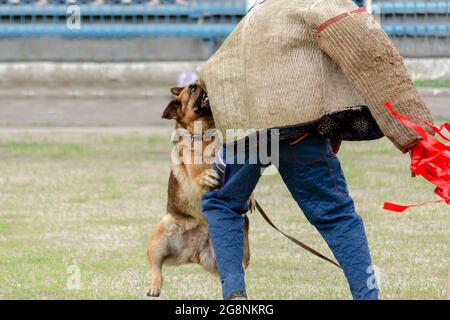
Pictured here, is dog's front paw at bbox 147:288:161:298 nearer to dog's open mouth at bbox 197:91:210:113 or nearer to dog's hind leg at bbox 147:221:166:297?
dog's hind leg at bbox 147:221:166:297

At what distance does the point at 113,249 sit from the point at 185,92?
1.64m

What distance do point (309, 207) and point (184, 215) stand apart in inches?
50.9

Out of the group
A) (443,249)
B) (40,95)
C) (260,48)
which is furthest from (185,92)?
(40,95)

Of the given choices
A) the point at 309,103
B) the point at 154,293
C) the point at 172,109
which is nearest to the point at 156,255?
the point at 154,293

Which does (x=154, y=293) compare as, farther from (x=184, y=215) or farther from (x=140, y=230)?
(x=140, y=230)

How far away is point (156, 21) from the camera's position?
17.0 metres

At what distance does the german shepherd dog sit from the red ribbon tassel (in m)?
1.72

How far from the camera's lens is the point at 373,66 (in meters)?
4.75

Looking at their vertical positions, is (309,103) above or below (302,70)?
below

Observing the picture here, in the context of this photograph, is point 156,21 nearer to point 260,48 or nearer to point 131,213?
point 131,213

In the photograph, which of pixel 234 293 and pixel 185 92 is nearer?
pixel 234 293

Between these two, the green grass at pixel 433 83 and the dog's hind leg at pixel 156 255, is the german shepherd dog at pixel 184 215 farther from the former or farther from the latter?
the green grass at pixel 433 83

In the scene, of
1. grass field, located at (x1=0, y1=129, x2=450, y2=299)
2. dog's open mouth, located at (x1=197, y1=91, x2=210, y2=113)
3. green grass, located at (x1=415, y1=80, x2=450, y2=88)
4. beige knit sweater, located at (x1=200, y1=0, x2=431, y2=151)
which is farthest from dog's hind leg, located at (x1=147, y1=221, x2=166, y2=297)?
green grass, located at (x1=415, y1=80, x2=450, y2=88)

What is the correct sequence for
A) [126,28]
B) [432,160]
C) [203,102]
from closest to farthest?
1. [432,160]
2. [203,102]
3. [126,28]
